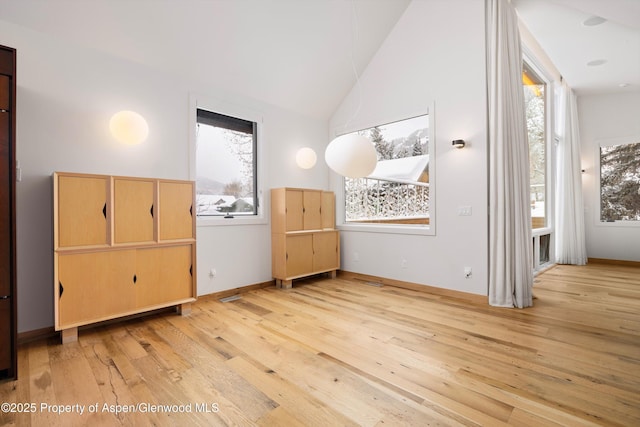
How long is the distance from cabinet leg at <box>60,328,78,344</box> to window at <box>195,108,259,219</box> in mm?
1738

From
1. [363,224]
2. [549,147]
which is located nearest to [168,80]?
[363,224]

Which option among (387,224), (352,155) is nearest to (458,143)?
(387,224)

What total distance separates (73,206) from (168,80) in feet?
6.05

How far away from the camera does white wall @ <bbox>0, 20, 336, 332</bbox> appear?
2713 millimetres

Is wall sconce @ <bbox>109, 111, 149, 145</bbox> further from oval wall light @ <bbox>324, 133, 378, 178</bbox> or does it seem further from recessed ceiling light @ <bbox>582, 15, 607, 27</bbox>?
recessed ceiling light @ <bbox>582, 15, 607, 27</bbox>

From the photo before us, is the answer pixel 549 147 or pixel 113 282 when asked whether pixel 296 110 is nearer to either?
pixel 113 282

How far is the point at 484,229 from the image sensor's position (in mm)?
3695

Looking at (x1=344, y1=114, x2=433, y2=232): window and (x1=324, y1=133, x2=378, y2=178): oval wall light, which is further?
(x1=344, y1=114, x2=433, y2=232): window

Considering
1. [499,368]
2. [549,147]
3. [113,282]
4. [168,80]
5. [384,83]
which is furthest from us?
[549,147]

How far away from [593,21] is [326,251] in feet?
15.8

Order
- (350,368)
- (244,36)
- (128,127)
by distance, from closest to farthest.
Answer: (350,368)
(128,127)
(244,36)

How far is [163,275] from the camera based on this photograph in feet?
10.5

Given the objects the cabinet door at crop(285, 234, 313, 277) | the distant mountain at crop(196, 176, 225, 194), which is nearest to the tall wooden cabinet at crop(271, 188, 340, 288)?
the cabinet door at crop(285, 234, 313, 277)

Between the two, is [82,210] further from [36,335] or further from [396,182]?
[396,182]
